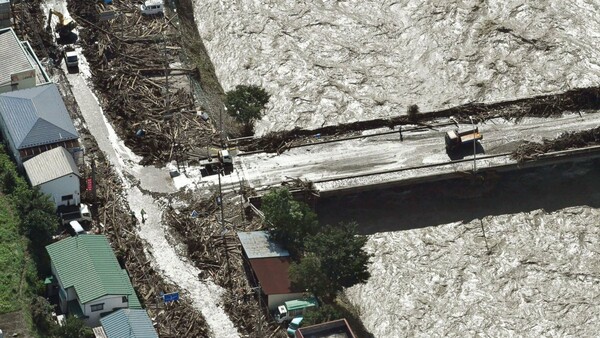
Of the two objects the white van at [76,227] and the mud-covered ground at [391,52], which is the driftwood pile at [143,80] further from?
the white van at [76,227]

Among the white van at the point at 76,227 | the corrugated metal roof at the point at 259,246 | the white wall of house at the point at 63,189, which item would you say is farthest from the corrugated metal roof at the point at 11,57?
the corrugated metal roof at the point at 259,246

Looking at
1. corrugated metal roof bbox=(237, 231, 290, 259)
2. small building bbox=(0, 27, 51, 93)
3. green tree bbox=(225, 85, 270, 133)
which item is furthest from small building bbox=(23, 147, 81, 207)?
green tree bbox=(225, 85, 270, 133)

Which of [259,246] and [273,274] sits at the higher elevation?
[259,246]

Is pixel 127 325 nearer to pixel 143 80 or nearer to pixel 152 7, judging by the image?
pixel 143 80

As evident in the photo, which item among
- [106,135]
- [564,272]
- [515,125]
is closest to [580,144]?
[515,125]

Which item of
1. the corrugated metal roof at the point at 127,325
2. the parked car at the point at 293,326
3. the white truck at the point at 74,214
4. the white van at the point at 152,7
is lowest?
the parked car at the point at 293,326

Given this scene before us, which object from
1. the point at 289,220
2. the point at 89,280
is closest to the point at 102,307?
the point at 89,280
